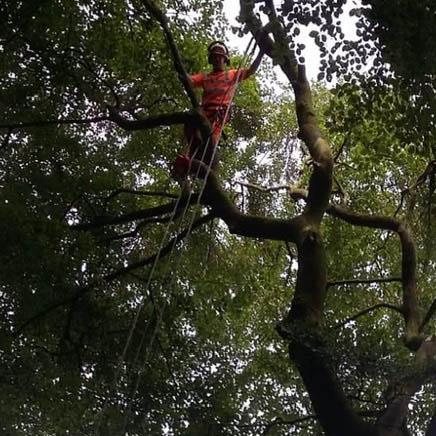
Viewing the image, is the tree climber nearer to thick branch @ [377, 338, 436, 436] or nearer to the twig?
the twig

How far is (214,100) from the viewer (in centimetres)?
492

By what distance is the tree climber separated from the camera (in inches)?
175

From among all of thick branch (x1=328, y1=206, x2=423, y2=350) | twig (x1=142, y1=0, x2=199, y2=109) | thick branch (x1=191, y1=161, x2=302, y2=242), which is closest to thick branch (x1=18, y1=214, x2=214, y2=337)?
thick branch (x1=191, y1=161, x2=302, y2=242)

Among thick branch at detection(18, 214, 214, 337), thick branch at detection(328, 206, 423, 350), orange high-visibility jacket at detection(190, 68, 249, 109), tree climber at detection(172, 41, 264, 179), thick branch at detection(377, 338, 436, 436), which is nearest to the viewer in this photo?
thick branch at detection(377, 338, 436, 436)

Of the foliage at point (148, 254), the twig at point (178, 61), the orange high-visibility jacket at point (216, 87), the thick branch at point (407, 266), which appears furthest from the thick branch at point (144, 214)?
the thick branch at point (407, 266)

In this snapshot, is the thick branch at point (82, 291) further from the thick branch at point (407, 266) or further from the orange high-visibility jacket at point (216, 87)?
the thick branch at point (407, 266)

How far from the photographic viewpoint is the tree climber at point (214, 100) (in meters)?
4.44

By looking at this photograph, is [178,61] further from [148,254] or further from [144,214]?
[148,254]

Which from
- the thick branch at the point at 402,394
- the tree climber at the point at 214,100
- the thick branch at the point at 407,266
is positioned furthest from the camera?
the tree climber at the point at 214,100

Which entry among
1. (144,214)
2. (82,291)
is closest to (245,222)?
(144,214)

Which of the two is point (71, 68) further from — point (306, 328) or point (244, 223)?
point (306, 328)

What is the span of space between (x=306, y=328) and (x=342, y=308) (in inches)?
106

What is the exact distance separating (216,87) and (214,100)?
0.31ft

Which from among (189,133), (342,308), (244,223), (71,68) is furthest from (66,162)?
(342,308)
